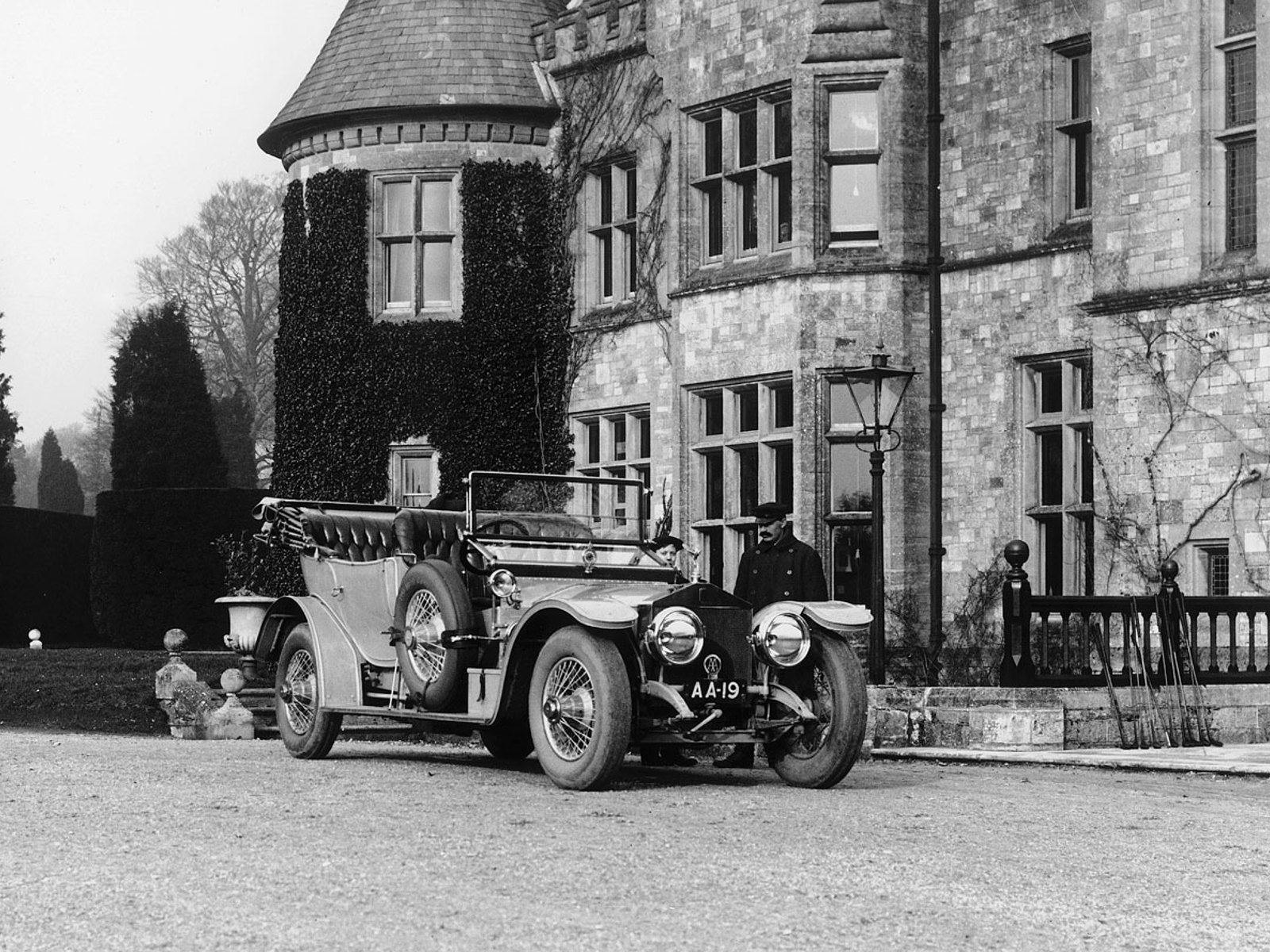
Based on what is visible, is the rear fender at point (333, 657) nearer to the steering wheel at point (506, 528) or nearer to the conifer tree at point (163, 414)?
the steering wheel at point (506, 528)

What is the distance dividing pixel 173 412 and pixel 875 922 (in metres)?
34.0

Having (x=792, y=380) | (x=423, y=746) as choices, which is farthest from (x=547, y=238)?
(x=423, y=746)

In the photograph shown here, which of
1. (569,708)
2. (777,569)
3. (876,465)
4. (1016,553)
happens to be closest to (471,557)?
(569,708)

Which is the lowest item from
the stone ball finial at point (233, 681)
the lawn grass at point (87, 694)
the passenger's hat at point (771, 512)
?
the lawn grass at point (87, 694)

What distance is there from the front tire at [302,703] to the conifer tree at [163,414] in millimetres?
26014

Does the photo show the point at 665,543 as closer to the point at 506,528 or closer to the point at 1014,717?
the point at 506,528

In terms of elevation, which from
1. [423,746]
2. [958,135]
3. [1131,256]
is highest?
[958,135]

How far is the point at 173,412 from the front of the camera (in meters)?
38.4

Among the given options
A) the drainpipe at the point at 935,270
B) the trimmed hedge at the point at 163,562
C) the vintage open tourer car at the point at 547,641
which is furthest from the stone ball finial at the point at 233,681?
the trimmed hedge at the point at 163,562

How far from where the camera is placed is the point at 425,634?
10766mm

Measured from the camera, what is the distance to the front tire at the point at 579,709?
9352 millimetres

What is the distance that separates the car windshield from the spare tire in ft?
1.87

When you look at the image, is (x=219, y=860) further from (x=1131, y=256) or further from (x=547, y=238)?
(x=547, y=238)

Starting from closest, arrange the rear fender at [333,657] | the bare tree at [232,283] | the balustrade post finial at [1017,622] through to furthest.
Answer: the rear fender at [333,657]
the balustrade post finial at [1017,622]
the bare tree at [232,283]
